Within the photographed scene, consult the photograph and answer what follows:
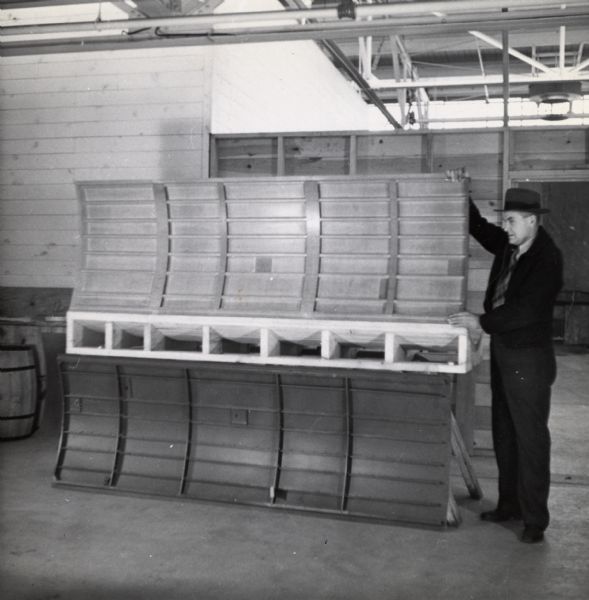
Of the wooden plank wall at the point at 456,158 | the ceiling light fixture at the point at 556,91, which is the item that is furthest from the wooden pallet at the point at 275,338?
the ceiling light fixture at the point at 556,91

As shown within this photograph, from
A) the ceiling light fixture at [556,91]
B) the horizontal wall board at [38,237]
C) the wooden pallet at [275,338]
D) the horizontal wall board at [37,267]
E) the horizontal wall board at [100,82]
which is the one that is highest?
the ceiling light fixture at [556,91]

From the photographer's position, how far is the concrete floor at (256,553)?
167 inches

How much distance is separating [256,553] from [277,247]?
2284 mm

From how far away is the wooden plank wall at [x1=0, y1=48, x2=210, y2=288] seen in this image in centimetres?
830

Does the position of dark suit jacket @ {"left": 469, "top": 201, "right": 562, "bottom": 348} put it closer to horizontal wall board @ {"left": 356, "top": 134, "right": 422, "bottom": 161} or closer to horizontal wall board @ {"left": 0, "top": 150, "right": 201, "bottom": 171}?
horizontal wall board @ {"left": 356, "top": 134, "right": 422, "bottom": 161}

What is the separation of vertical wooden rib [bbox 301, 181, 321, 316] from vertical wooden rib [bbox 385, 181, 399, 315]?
21.7 inches

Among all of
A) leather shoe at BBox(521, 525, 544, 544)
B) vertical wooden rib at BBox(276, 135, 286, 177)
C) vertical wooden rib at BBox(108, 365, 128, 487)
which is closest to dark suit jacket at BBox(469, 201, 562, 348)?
leather shoe at BBox(521, 525, 544, 544)

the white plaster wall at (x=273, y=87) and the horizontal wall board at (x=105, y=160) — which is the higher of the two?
the white plaster wall at (x=273, y=87)

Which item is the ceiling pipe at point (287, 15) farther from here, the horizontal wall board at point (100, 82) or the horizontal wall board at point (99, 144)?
the horizontal wall board at point (99, 144)

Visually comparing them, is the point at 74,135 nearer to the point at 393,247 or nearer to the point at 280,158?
the point at 280,158

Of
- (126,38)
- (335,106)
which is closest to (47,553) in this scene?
(126,38)

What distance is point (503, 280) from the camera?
5.32 meters

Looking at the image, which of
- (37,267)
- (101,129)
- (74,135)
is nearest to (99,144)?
(101,129)

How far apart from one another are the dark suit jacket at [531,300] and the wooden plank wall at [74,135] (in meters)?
4.28
